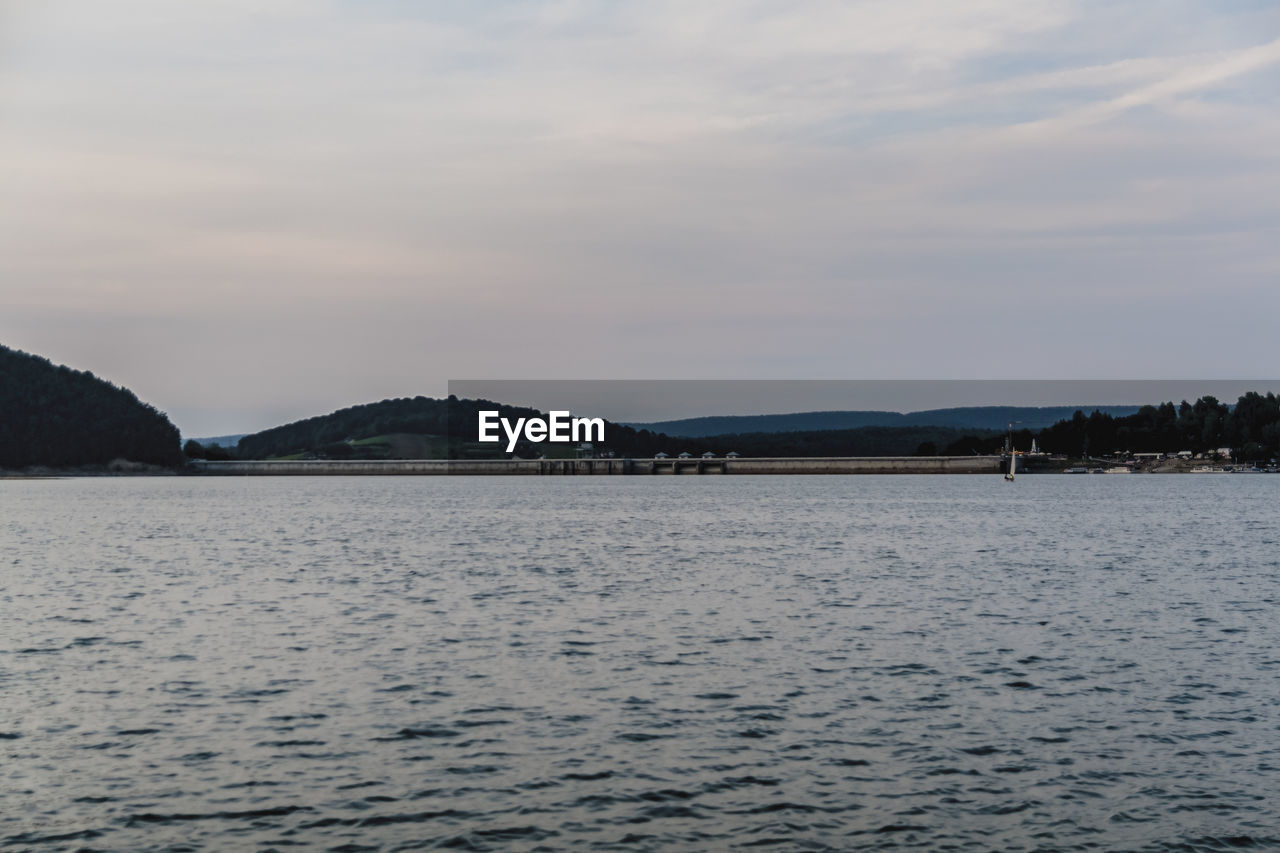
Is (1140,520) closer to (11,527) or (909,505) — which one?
(909,505)

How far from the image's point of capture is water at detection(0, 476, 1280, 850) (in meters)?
18.9

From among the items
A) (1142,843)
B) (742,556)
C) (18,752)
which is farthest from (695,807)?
(742,556)

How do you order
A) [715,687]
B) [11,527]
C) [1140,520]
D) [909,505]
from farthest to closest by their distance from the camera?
[909,505], [1140,520], [11,527], [715,687]

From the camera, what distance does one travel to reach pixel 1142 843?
1784 cm

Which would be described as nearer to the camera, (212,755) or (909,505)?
(212,755)

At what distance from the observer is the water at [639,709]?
18.9m

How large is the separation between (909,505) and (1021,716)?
5263 inches

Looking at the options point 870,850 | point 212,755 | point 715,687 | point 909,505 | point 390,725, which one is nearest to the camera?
point 870,850

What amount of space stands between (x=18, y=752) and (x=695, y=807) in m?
13.4

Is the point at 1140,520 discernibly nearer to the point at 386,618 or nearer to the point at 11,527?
the point at 386,618

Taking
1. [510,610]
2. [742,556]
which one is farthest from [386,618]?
[742,556]

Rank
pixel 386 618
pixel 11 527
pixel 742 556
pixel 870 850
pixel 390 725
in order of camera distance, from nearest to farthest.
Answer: pixel 870 850 < pixel 390 725 < pixel 386 618 < pixel 742 556 < pixel 11 527

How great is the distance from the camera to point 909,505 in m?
157

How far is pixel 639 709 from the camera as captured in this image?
26.7m
